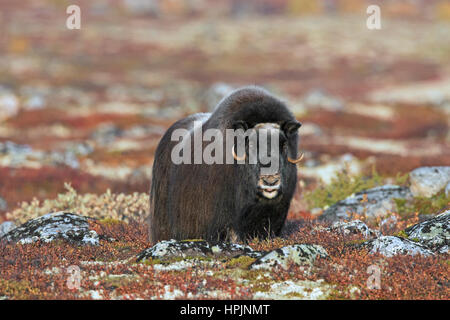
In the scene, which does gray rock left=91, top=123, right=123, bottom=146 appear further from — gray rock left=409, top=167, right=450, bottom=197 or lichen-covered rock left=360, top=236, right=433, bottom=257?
lichen-covered rock left=360, top=236, right=433, bottom=257

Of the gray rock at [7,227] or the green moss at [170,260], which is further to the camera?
the gray rock at [7,227]

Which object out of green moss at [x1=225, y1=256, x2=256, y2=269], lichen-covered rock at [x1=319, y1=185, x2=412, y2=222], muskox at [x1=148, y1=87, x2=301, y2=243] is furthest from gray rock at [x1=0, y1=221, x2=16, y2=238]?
green moss at [x1=225, y1=256, x2=256, y2=269]

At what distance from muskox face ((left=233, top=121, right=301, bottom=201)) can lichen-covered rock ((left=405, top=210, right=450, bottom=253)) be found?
79.6 inches

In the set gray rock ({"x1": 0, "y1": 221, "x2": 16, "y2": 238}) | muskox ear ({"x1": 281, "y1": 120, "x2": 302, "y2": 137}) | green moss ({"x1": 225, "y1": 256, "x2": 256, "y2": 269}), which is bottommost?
gray rock ({"x1": 0, "y1": 221, "x2": 16, "y2": 238})

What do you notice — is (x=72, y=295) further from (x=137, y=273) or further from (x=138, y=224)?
(x=138, y=224)

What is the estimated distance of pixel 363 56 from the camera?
8362cm

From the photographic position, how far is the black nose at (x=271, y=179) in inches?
267

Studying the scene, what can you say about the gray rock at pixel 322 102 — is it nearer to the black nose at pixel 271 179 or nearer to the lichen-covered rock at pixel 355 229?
the lichen-covered rock at pixel 355 229

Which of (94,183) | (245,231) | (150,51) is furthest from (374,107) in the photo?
(150,51)

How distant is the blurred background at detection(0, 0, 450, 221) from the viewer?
2116cm

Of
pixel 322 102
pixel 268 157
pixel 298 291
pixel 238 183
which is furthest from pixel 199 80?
pixel 298 291

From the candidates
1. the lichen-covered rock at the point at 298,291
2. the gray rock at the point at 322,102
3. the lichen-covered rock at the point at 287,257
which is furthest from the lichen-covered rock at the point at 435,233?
the gray rock at the point at 322,102

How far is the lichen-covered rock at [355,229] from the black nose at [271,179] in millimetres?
1790
